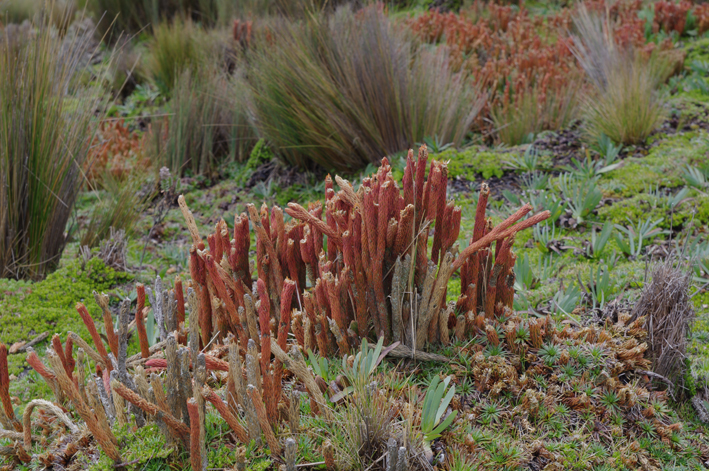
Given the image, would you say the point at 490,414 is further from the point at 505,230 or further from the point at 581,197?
the point at 581,197

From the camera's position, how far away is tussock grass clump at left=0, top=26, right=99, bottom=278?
10.6 ft

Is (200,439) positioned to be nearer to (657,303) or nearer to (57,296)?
(657,303)

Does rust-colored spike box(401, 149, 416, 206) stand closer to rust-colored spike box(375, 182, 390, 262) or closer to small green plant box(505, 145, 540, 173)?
rust-colored spike box(375, 182, 390, 262)

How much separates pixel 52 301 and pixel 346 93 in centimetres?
273

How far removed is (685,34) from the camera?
8.07 metres

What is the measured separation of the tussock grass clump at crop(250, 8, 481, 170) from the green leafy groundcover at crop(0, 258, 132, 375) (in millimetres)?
2049

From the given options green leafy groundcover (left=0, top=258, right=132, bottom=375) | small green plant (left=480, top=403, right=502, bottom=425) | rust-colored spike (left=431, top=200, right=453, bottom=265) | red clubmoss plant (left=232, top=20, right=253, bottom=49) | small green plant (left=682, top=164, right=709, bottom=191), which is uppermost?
red clubmoss plant (left=232, top=20, right=253, bottom=49)

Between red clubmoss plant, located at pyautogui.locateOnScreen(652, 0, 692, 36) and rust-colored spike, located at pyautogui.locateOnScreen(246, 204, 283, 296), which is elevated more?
red clubmoss plant, located at pyautogui.locateOnScreen(652, 0, 692, 36)

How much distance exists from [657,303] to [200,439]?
179 centimetres

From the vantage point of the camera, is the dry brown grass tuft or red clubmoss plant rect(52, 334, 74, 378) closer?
red clubmoss plant rect(52, 334, 74, 378)

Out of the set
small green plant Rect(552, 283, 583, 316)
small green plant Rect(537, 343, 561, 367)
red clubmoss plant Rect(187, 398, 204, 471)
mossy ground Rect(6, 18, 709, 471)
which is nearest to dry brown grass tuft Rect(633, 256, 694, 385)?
mossy ground Rect(6, 18, 709, 471)

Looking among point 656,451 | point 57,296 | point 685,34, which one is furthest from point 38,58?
point 685,34

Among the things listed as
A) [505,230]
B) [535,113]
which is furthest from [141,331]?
[535,113]

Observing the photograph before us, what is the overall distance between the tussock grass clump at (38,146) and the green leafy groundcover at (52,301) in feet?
0.65
